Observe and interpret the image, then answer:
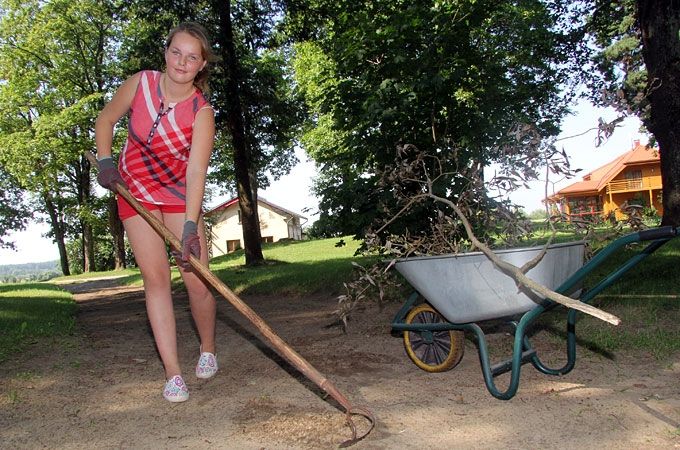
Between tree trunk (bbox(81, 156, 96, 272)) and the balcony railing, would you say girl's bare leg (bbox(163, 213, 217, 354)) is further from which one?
the balcony railing

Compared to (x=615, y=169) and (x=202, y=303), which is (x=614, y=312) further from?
(x=615, y=169)

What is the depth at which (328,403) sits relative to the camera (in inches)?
109

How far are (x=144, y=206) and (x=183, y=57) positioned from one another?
841 mm

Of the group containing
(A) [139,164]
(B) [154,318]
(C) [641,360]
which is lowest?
(C) [641,360]

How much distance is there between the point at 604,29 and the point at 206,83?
10085mm

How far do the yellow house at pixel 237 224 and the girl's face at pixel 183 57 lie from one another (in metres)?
49.6

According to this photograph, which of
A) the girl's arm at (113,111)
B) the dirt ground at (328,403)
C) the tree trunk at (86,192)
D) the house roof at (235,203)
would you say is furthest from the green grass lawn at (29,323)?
the house roof at (235,203)

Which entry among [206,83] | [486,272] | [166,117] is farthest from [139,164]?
[486,272]

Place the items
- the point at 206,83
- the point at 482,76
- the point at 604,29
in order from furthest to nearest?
1. the point at 604,29
2. the point at 482,76
3. the point at 206,83

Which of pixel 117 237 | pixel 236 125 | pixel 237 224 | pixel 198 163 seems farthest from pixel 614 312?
pixel 237 224

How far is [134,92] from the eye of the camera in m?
3.05

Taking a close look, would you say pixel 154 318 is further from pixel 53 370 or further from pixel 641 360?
pixel 641 360

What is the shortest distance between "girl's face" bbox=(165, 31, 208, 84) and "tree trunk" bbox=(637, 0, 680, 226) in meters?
5.58

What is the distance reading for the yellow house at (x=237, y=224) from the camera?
53188 millimetres
